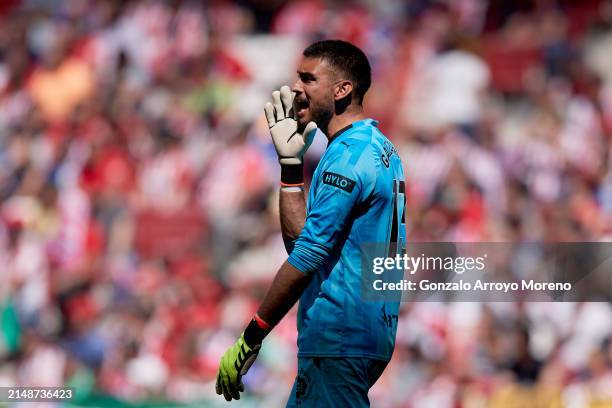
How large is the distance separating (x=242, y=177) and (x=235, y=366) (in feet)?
19.4

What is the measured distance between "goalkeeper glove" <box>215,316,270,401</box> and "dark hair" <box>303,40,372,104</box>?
3.46 ft

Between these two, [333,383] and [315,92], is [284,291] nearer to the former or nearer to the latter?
[333,383]

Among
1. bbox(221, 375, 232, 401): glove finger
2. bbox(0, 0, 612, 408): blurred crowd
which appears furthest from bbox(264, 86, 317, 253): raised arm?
bbox(0, 0, 612, 408): blurred crowd

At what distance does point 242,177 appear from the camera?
970cm

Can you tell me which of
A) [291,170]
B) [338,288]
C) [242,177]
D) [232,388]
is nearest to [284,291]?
[338,288]

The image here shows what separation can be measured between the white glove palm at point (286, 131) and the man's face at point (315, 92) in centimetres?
7

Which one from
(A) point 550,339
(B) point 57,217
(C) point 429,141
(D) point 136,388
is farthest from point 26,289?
(A) point 550,339

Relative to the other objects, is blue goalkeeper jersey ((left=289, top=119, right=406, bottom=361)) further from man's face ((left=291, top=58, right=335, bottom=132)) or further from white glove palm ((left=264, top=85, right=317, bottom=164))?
white glove palm ((left=264, top=85, right=317, bottom=164))

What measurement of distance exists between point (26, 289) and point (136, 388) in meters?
1.62

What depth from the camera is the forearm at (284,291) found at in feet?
12.4

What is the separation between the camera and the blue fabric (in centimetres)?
379

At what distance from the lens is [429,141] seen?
944 cm

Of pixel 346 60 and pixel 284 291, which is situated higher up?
pixel 346 60

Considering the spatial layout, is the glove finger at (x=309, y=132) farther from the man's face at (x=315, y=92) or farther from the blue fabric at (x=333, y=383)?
the blue fabric at (x=333, y=383)
